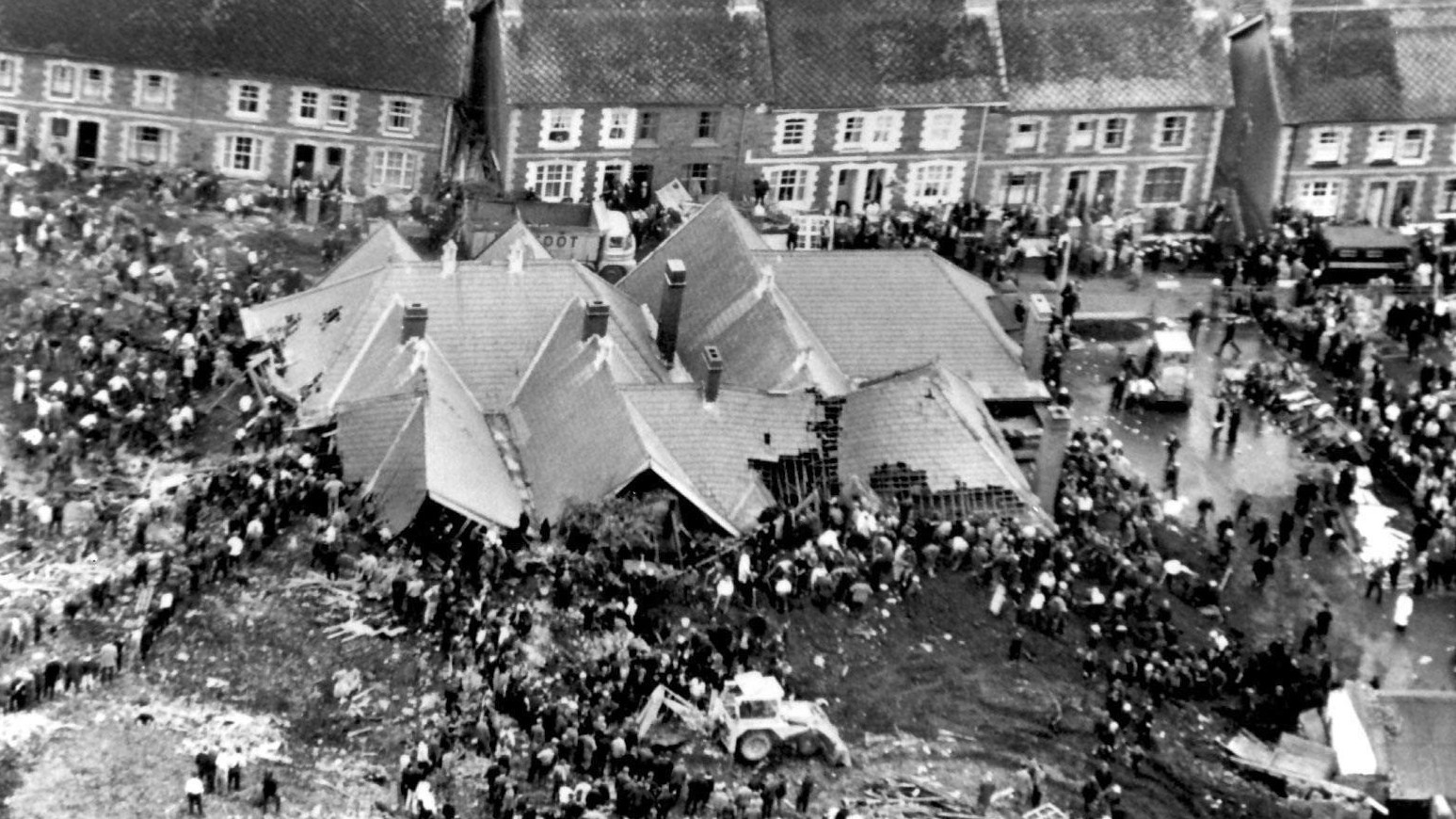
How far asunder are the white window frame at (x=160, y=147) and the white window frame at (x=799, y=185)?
19266 millimetres

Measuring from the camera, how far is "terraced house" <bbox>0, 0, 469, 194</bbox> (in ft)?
343

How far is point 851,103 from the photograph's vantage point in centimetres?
10750

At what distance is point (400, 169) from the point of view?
10688cm

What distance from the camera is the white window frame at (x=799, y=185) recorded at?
10794 cm

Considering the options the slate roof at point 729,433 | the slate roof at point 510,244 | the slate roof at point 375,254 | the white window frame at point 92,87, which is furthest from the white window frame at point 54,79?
the slate roof at point 729,433

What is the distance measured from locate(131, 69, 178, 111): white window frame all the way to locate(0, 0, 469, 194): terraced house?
4cm

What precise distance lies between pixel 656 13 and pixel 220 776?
4069cm

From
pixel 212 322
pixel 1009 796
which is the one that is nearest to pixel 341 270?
pixel 212 322

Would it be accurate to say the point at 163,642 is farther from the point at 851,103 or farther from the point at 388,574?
the point at 851,103

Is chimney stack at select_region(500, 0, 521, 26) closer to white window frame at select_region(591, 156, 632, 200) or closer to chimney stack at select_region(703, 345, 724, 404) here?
white window frame at select_region(591, 156, 632, 200)

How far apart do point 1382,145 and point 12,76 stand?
45.6m

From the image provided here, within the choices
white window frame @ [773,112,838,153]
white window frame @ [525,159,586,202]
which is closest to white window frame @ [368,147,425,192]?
white window frame @ [525,159,586,202]

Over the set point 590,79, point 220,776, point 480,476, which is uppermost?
point 590,79

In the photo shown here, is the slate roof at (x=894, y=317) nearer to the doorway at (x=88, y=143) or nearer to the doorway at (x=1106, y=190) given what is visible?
the doorway at (x=1106, y=190)
